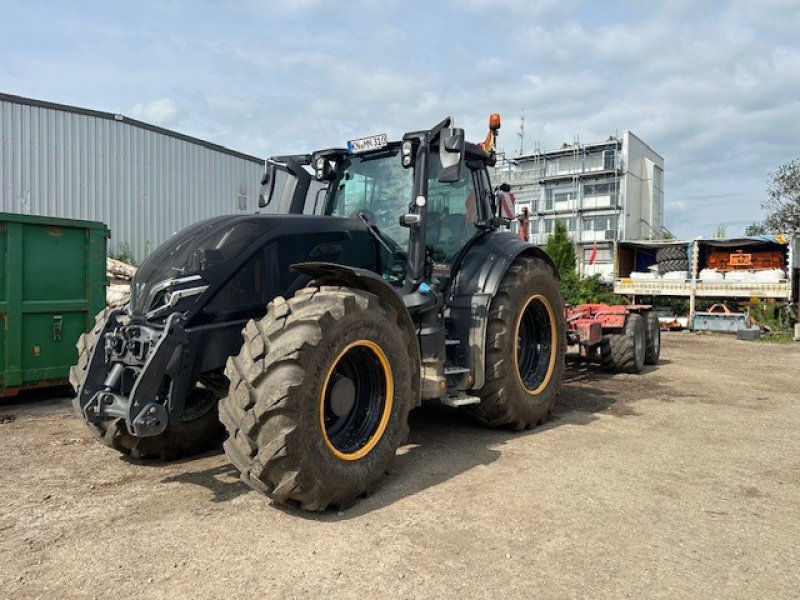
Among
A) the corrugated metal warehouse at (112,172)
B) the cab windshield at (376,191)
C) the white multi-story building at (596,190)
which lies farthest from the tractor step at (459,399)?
the white multi-story building at (596,190)

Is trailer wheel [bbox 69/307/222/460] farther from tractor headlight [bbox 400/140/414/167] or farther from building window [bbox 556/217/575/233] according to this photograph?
building window [bbox 556/217/575/233]

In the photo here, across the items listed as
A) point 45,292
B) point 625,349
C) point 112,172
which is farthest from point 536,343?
point 112,172

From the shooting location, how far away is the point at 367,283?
4.05 m

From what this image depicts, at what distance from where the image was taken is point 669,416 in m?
6.38

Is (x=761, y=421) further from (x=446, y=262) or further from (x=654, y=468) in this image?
(x=446, y=262)

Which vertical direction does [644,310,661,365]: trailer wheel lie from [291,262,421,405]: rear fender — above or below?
below

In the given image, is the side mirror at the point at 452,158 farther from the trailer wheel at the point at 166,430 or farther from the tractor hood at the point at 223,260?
the trailer wheel at the point at 166,430

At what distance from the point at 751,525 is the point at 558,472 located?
1.23 metres

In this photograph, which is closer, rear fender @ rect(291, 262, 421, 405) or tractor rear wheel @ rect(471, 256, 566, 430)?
rear fender @ rect(291, 262, 421, 405)

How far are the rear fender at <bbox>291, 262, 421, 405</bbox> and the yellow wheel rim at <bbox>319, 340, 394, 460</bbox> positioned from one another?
0.97 feet

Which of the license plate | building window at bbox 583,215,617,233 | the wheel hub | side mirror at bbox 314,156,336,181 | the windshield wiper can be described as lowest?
the wheel hub

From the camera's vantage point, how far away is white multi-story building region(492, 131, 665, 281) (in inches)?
1996

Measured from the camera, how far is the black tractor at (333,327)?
3.41 meters

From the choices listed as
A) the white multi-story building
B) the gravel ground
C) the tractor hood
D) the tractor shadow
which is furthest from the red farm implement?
the white multi-story building
